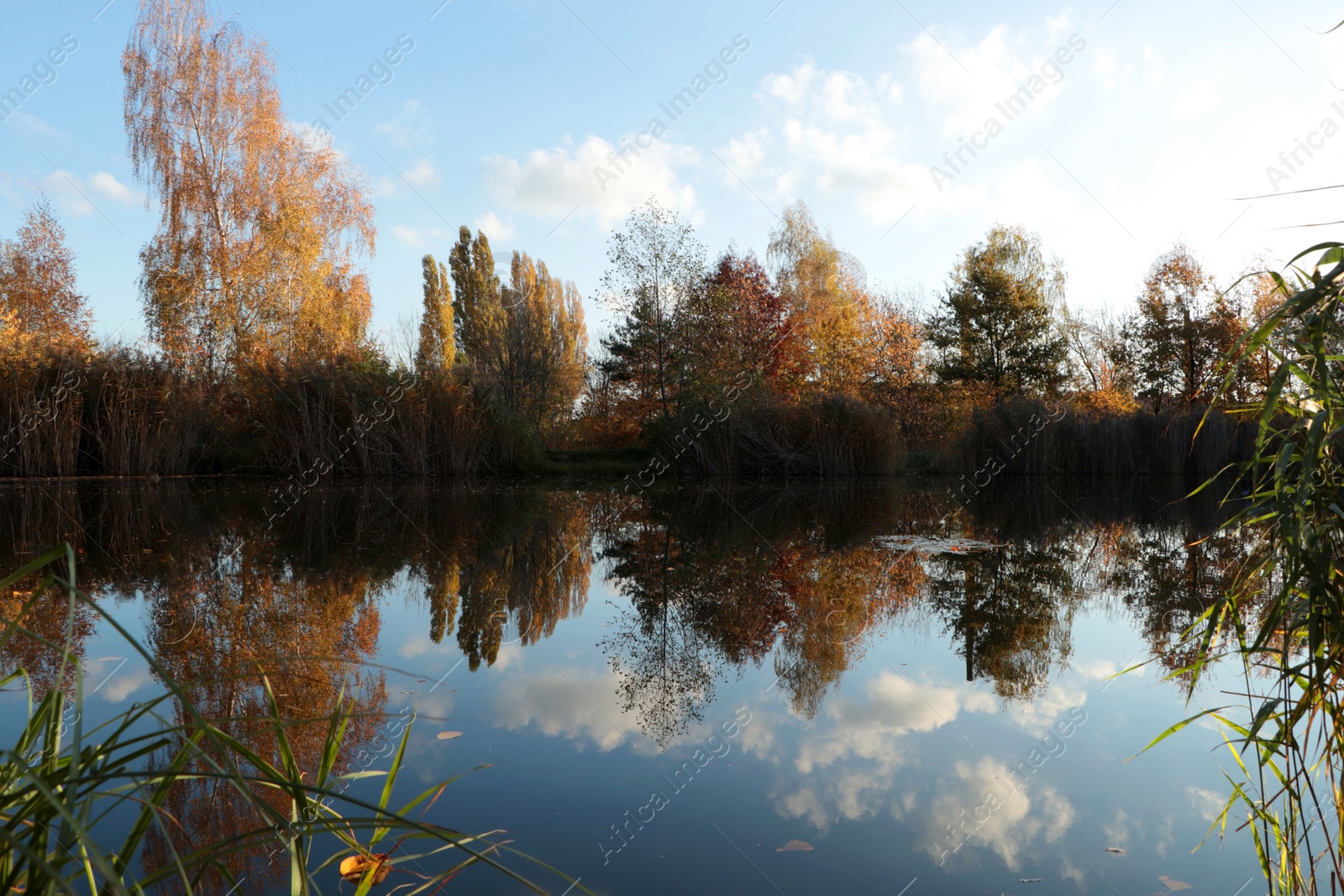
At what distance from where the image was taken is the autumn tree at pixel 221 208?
16.4 metres

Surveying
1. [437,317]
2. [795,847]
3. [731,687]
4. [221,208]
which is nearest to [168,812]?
[795,847]

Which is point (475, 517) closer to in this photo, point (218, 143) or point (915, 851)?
point (915, 851)

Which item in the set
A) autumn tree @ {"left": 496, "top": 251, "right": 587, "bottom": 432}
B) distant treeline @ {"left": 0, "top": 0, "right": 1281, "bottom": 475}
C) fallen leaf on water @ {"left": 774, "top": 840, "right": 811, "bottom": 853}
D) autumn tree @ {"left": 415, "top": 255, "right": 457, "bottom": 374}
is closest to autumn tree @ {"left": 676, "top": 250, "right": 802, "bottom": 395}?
distant treeline @ {"left": 0, "top": 0, "right": 1281, "bottom": 475}

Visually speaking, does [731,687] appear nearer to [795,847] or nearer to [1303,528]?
[795,847]

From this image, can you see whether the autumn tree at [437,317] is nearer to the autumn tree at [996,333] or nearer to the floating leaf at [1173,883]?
the autumn tree at [996,333]

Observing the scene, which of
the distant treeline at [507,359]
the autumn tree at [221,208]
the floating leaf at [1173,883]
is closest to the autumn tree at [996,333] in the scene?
the distant treeline at [507,359]

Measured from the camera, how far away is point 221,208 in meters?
16.9

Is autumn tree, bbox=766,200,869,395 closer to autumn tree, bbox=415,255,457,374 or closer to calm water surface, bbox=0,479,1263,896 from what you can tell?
autumn tree, bbox=415,255,457,374

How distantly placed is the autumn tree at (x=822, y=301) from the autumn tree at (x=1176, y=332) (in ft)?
28.3

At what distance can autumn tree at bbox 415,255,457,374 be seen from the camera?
27.5 m

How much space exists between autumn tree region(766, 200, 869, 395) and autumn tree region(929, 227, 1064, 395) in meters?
2.92

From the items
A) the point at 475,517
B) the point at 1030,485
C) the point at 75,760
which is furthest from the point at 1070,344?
the point at 75,760

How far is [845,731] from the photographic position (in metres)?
2.32

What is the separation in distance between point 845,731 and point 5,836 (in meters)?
2.12
